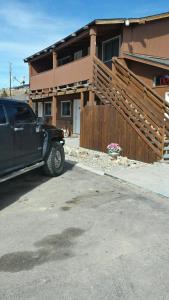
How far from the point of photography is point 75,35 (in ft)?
55.3

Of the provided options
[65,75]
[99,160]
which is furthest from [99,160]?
[65,75]

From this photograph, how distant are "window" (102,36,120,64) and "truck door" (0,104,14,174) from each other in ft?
39.0

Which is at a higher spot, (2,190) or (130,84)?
(130,84)

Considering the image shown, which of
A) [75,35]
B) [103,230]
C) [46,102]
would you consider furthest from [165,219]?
[46,102]

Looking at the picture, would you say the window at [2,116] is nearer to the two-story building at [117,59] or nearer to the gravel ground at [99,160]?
the gravel ground at [99,160]

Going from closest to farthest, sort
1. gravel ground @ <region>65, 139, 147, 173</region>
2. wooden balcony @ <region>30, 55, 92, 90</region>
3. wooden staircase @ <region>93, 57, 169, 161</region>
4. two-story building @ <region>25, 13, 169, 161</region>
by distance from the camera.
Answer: gravel ground @ <region>65, 139, 147, 173</region>, wooden staircase @ <region>93, 57, 169, 161</region>, two-story building @ <region>25, 13, 169, 161</region>, wooden balcony @ <region>30, 55, 92, 90</region>

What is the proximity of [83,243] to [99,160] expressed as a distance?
691 cm

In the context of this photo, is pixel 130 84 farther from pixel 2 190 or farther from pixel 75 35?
pixel 2 190

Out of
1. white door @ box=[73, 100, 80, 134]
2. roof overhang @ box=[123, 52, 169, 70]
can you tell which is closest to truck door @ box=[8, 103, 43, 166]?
roof overhang @ box=[123, 52, 169, 70]

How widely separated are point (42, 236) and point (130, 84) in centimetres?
934

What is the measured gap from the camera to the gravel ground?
1025 cm

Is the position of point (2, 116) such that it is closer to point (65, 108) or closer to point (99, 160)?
point (99, 160)

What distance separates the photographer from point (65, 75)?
18922 millimetres

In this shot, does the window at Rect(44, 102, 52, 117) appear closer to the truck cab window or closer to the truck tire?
the truck tire
